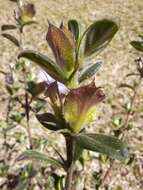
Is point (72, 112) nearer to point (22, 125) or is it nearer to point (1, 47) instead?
point (22, 125)

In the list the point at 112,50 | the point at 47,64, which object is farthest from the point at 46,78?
the point at 112,50

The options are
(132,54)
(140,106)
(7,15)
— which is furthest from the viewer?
(7,15)

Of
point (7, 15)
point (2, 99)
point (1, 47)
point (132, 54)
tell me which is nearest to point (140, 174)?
point (2, 99)

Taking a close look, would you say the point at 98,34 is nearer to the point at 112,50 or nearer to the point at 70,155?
the point at 70,155

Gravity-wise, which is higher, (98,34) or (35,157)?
(98,34)

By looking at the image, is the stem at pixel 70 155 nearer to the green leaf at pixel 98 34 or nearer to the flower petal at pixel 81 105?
the flower petal at pixel 81 105

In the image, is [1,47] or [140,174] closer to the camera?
[140,174]

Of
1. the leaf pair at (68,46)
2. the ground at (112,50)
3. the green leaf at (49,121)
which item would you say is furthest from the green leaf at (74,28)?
the ground at (112,50)

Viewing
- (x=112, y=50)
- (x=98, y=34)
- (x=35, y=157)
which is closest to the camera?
(x=98, y=34)
